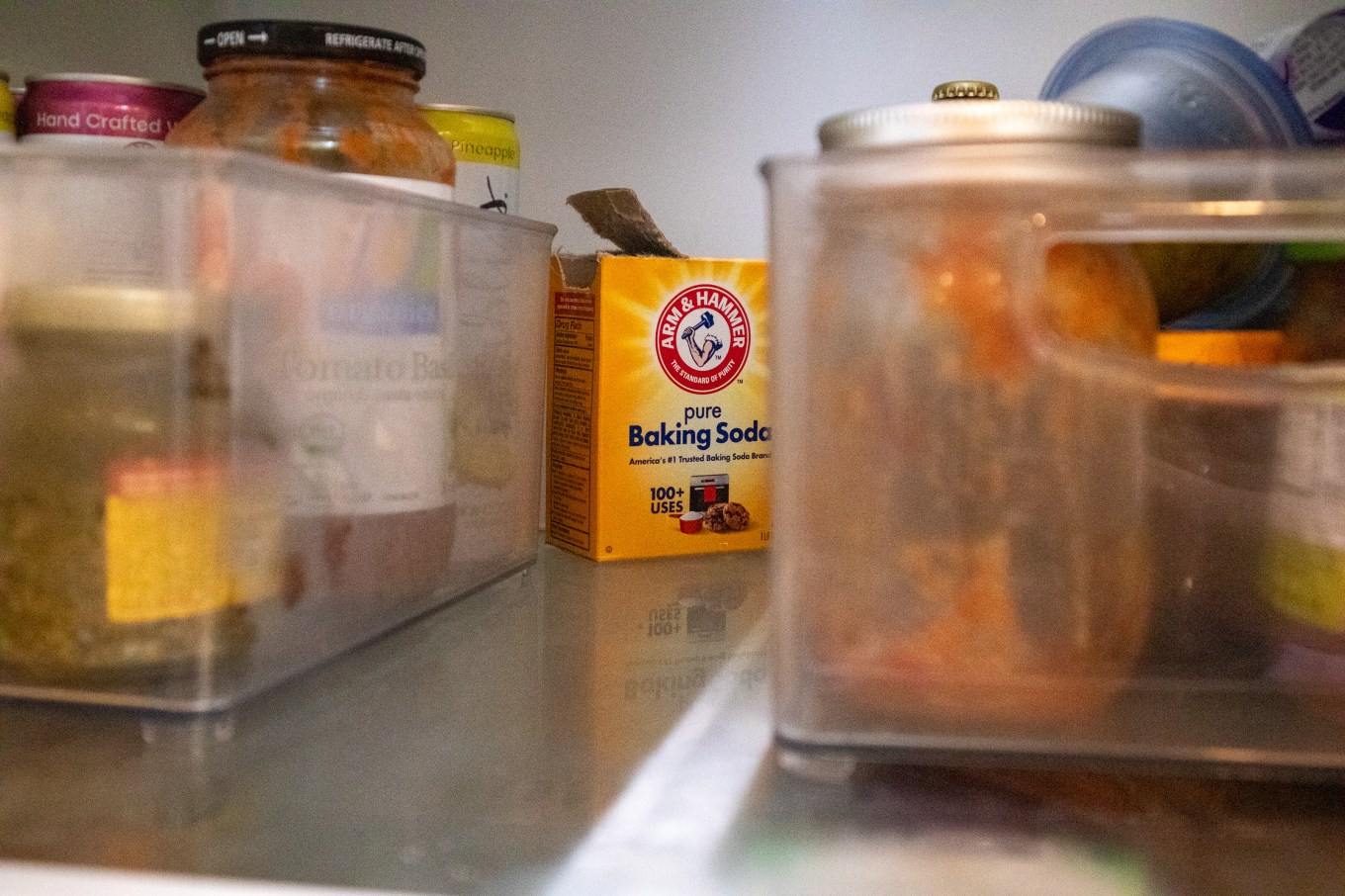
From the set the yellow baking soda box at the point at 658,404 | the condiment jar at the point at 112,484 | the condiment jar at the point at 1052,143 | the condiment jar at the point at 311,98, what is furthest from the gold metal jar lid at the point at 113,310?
the yellow baking soda box at the point at 658,404

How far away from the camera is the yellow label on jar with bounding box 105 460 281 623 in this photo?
50 centimetres

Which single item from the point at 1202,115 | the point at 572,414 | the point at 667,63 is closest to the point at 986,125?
the point at 1202,115

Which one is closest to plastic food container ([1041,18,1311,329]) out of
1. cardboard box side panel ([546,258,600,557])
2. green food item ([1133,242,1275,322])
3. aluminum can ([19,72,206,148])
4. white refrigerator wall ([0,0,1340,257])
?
green food item ([1133,242,1275,322])

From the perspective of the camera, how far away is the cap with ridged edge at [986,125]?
44 centimetres

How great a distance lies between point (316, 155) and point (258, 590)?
0.23 metres

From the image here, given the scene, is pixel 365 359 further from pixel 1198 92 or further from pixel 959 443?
pixel 1198 92

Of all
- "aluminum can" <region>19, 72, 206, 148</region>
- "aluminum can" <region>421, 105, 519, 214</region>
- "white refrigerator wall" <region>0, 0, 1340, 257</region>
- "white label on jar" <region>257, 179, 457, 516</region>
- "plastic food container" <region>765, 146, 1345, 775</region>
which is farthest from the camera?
"white refrigerator wall" <region>0, 0, 1340, 257</region>

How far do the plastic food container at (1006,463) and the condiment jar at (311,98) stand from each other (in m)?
0.29

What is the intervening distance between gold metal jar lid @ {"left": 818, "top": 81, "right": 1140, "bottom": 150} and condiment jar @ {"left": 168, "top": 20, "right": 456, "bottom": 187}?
0.29 m

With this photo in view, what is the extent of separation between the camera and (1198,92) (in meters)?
0.65

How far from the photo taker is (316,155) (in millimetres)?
625

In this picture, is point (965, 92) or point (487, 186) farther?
point (487, 186)

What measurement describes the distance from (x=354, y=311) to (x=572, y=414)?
0.32m

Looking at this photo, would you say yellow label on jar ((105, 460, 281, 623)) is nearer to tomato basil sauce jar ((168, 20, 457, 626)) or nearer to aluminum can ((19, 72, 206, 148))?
tomato basil sauce jar ((168, 20, 457, 626))
